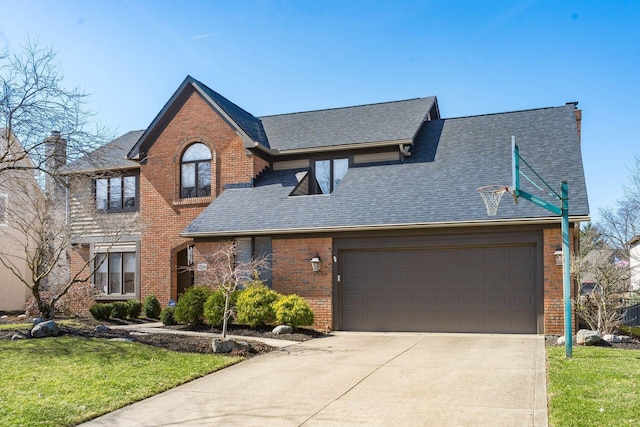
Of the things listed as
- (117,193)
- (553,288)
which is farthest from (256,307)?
(117,193)

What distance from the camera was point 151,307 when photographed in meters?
19.7

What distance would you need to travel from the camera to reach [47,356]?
10.5 m

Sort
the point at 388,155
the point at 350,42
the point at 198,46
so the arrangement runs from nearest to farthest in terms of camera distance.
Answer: the point at 198,46, the point at 350,42, the point at 388,155

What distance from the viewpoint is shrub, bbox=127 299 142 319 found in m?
19.2

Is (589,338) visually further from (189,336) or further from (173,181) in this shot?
(173,181)

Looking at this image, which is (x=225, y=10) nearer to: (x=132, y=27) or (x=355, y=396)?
(x=132, y=27)

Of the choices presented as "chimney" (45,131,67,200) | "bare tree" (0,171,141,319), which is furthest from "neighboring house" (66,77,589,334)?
"chimney" (45,131,67,200)

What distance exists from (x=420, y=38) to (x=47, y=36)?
943cm

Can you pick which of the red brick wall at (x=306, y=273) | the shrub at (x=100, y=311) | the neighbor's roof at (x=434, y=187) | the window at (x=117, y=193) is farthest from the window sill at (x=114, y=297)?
the red brick wall at (x=306, y=273)

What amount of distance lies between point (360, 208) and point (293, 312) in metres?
3.52

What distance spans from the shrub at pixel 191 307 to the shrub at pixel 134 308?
11.9 feet

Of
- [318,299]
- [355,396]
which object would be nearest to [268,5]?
[318,299]

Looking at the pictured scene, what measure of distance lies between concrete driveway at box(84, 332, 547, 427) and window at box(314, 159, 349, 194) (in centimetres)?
779

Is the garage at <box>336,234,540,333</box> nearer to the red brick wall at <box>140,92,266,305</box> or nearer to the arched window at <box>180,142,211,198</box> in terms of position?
the red brick wall at <box>140,92,266,305</box>
